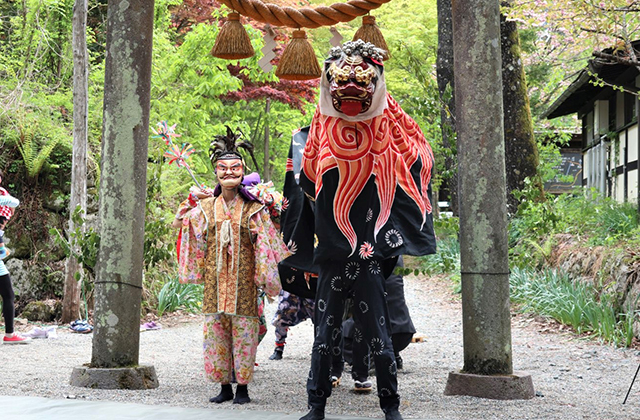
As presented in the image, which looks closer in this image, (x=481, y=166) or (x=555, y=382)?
(x=481, y=166)

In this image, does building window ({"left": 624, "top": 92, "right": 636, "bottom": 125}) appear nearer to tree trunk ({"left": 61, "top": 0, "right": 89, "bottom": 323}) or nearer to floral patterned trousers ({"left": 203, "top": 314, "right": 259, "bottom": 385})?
tree trunk ({"left": 61, "top": 0, "right": 89, "bottom": 323})

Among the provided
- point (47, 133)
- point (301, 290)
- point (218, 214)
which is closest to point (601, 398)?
point (301, 290)

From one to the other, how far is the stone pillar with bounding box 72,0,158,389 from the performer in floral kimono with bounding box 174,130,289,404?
426 mm

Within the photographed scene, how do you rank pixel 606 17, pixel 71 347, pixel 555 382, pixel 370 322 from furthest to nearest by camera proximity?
pixel 606 17 < pixel 71 347 < pixel 555 382 < pixel 370 322

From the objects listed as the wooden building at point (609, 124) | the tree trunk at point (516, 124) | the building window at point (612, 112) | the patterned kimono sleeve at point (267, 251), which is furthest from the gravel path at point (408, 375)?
the building window at point (612, 112)

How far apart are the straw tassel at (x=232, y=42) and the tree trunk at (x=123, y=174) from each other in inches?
21.4

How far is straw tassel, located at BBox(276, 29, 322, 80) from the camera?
575 centimetres

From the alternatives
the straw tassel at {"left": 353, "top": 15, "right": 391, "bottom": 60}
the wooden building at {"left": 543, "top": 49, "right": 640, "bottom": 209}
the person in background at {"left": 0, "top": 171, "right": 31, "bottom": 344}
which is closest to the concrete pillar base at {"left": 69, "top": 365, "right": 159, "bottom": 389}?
the straw tassel at {"left": 353, "top": 15, "right": 391, "bottom": 60}

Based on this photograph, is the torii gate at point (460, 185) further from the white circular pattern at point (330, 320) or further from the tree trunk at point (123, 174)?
the white circular pattern at point (330, 320)

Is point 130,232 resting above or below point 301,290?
above

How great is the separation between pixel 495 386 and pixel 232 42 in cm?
312

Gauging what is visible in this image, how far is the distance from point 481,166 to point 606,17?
5.65 meters

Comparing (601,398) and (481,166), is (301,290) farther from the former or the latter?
(601,398)

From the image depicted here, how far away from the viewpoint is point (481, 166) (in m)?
5.04
